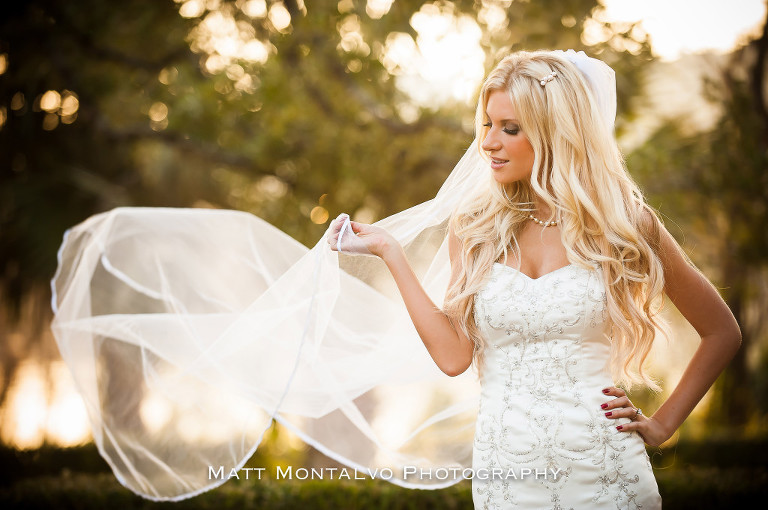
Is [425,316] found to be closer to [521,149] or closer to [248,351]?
[521,149]

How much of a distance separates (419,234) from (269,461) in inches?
199

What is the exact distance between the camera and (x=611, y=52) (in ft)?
17.9

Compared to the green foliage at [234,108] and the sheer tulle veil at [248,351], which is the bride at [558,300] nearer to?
A: the sheer tulle veil at [248,351]

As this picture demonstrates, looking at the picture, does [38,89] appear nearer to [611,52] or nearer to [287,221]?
[287,221]

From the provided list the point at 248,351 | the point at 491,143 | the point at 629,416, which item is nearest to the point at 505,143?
the point at 491,143

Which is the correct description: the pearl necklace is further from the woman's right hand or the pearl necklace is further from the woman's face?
the woman's right hand

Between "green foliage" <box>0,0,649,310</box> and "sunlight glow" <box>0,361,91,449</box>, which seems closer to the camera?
"green foliage" <box>0,0,649,310</box>

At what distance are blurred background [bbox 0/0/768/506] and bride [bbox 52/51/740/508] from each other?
238cm

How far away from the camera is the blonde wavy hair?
8.72 ft

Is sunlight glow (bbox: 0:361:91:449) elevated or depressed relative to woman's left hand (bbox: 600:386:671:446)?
depressed

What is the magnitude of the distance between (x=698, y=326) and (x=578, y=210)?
2.40 feet

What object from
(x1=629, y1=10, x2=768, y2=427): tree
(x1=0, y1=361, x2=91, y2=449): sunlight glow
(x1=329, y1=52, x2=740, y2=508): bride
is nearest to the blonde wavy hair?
(x1=329, y1=52, x2=740, y2=508): bride

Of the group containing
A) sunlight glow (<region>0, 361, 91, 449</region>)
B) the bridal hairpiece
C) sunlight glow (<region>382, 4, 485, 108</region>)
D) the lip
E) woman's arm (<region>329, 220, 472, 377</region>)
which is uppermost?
sunlight glow (<region>382, 4, 485, 108</region>)

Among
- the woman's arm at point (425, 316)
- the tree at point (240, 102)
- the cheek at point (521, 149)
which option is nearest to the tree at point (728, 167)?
the tree at point (240, 102)
